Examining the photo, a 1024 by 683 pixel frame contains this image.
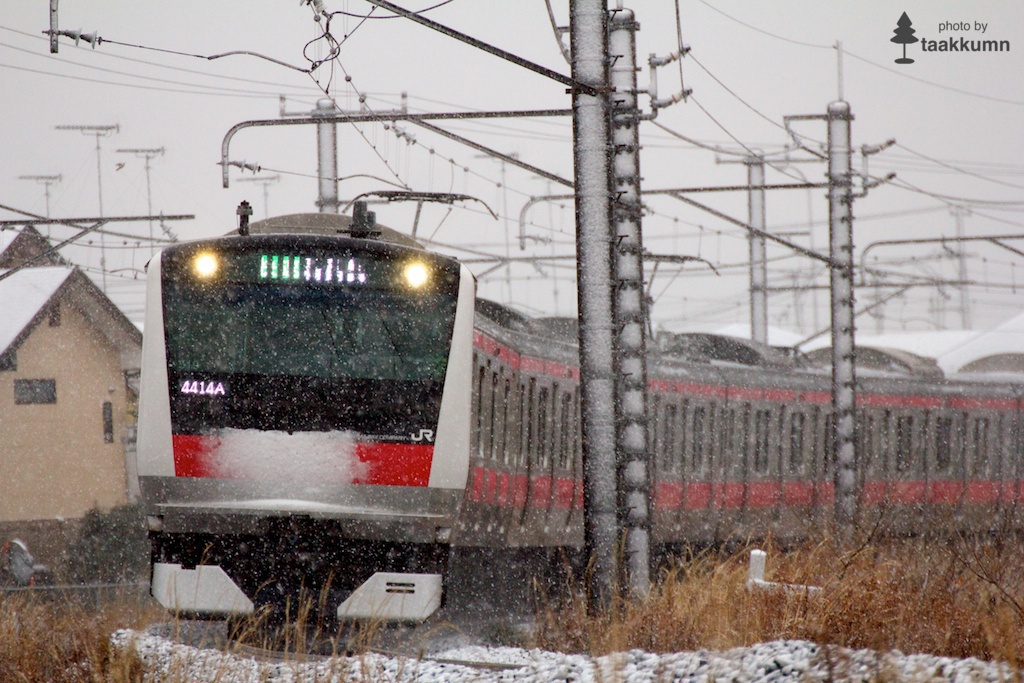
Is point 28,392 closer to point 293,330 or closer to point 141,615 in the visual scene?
point 141,615

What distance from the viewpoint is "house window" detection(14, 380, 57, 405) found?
3033cm

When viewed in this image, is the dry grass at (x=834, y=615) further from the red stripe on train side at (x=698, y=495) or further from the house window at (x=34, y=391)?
the house window at (x=34, y=391)

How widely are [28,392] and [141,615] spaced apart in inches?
794

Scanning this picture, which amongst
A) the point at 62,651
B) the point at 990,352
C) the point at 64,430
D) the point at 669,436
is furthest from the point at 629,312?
the point at 990,352

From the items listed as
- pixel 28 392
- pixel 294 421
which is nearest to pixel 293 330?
pixel 294 421

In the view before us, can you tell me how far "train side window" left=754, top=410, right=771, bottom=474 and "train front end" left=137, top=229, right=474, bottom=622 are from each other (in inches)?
468

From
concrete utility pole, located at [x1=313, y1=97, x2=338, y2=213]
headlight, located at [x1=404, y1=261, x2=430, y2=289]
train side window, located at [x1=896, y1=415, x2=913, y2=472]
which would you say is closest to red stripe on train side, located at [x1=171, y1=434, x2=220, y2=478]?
headlight, located at [x1=404, y1=261, x2=430, y2=289]

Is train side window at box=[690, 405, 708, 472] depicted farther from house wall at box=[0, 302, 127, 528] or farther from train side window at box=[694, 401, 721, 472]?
house wall at box=[0, 302, 127, 528]

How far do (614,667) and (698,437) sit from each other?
45.0 ft

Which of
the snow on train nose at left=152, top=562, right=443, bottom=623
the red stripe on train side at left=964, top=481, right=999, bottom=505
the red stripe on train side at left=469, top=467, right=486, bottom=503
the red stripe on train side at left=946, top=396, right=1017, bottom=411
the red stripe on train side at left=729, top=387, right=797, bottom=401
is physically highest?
the red stripe on train side at left=729, top=387, right=797, bottom=401

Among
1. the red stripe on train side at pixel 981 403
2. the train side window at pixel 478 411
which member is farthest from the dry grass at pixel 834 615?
the red stripe on train side at pixel 981 403

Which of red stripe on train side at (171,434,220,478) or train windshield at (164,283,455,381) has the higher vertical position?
train windshield at (164,283,455,381)

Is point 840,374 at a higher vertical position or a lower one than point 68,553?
higher

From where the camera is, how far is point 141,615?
38.8 feet
